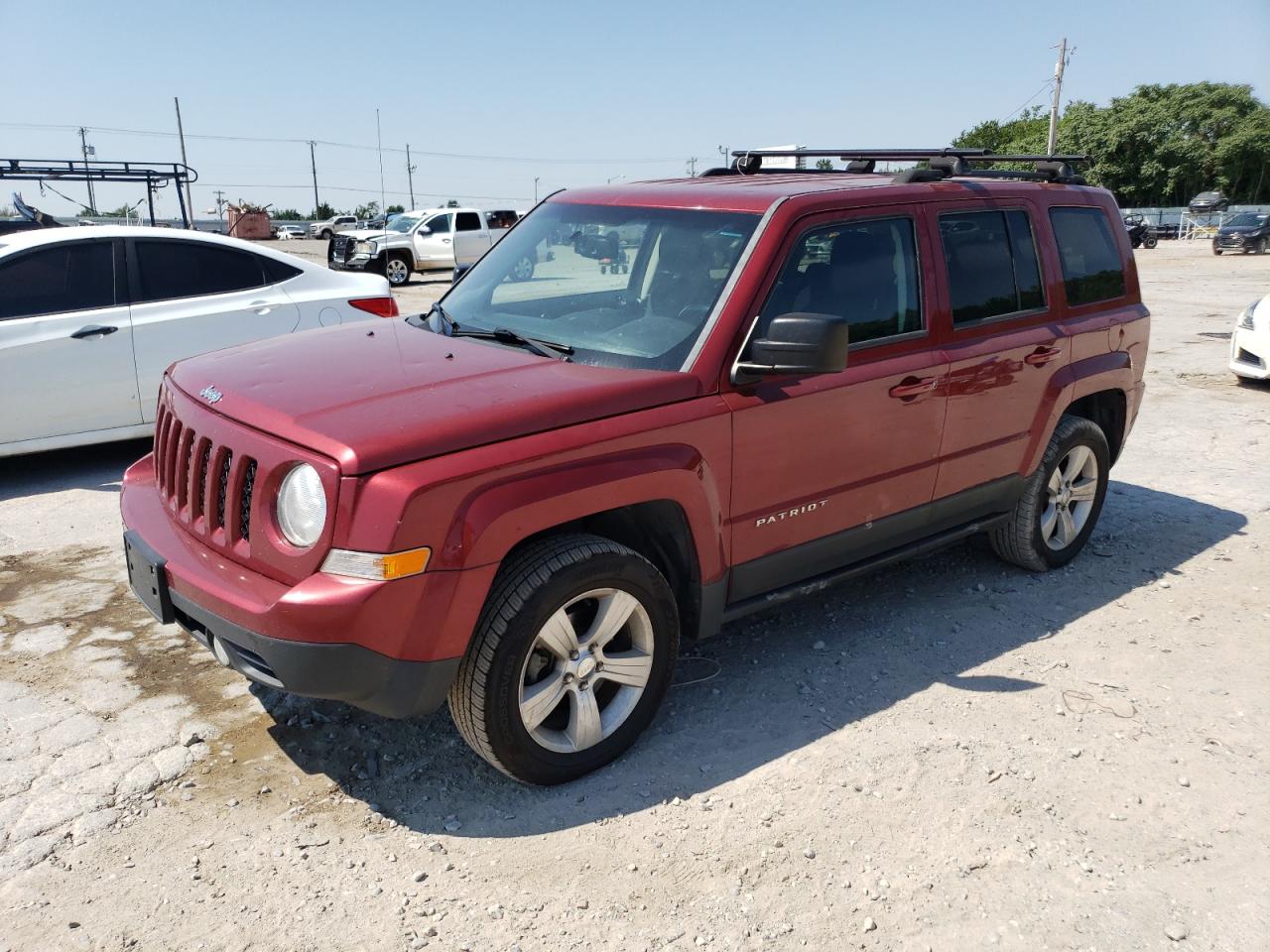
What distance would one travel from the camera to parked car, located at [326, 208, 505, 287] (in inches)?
981

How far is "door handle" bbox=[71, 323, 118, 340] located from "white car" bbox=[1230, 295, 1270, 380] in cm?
974

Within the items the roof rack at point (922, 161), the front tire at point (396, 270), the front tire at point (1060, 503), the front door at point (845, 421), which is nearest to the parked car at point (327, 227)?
the front tire at point (396, 270)

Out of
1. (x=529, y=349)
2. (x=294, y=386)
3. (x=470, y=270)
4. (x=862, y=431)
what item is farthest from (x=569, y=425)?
(x=470, y=270)

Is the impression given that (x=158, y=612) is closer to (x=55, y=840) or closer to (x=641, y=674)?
(x=55, y=840)

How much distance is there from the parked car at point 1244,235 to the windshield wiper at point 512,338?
3767cm

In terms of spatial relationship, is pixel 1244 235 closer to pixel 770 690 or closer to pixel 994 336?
pixel 994 336

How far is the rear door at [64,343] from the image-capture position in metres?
6.21

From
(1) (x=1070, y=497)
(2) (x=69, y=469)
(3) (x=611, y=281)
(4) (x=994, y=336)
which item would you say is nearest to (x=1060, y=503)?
(1) (x=1070, y=497)

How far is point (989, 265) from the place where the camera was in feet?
14.7

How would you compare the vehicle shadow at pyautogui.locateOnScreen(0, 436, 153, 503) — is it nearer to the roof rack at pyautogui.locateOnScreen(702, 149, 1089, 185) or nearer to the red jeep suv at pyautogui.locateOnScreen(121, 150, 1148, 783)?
the red jeep suv at pyautogui.locateOnScreen(121, 150, 1148, 783)

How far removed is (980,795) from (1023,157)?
10.5 feet

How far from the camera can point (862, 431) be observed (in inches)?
155

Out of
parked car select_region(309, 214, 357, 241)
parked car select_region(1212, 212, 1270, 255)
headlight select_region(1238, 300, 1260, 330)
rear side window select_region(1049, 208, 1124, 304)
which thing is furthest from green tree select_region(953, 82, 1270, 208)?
rear side window select_region(1049, 208, 1124, 304)

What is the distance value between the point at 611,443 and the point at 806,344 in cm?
71
